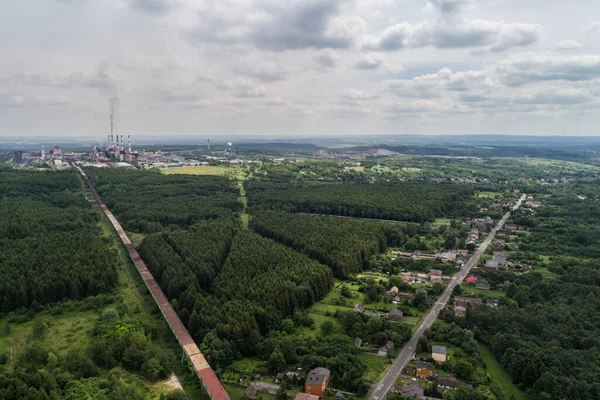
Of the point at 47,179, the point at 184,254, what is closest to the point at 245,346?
the point at 184,254

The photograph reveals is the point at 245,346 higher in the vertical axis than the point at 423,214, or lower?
lower

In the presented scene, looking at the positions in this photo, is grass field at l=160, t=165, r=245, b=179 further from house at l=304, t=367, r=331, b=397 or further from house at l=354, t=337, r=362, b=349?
house at l=304, t=367, r=331, b=397

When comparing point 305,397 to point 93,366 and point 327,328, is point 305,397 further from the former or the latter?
point 93,366

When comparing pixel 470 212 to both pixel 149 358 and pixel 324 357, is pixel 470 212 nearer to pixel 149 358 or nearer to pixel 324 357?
pixel 324 357

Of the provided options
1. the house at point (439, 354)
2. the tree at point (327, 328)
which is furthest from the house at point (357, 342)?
the house at point (439, 354)

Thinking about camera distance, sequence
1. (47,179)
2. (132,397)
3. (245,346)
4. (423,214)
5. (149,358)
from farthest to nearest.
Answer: (47,179) → (423,214) → (245,346) → (149,358) → (132,397)

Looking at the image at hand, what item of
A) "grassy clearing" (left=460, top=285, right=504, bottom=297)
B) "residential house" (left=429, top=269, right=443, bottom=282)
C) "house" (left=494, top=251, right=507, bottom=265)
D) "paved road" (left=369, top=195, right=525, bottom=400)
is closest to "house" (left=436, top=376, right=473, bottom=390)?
"paved road" (left=369, top=195, right=525, bottom=400)

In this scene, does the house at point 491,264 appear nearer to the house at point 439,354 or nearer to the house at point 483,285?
the house at point 483,285
